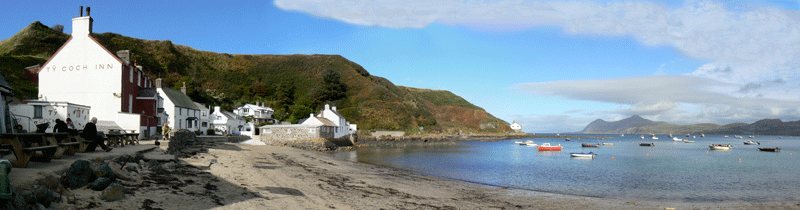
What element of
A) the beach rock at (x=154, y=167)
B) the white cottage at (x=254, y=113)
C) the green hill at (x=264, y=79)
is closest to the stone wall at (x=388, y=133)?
the green hill at (x=264, y=79)

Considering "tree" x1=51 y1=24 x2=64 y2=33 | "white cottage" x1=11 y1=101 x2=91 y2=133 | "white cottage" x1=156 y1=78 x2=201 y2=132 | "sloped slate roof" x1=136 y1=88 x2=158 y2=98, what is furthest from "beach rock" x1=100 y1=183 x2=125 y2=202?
"tree" x1=51 y1=24 x2=64 y2=33

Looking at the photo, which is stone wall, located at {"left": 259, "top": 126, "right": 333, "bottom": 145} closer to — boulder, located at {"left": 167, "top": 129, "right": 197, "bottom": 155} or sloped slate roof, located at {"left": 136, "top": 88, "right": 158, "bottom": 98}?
sloped slate roof, located at {"left": 136, "top": 88, "right": 158, "bottom": 98}

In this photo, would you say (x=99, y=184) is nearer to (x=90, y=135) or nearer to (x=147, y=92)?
(x=90, y=135)

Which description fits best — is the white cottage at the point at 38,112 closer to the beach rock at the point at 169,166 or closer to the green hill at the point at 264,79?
the beach rock at the point at 169,166

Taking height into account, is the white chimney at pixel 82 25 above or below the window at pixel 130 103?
above

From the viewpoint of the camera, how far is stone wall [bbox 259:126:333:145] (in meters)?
57.5

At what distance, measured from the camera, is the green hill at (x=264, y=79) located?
86062mm

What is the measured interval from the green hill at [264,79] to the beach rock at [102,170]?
246 ft

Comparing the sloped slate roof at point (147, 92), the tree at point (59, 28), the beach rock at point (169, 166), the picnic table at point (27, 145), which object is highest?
the tree at point (59, 28)

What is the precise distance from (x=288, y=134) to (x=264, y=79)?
7913cm

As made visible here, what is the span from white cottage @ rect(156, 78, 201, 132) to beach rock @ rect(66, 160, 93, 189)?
4419cm

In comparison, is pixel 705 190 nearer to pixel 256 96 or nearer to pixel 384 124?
pixel 384 124

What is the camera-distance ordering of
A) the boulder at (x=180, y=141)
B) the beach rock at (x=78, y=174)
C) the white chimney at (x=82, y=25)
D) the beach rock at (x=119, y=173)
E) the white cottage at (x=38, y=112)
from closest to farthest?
the beach rock at (x=78, y=174)
the beach rock at (x=119, y=173)
the boulder at (x=180, y=141)
the white cottage at (x=38, y=112)
the white chimney at (x=82, y=25)

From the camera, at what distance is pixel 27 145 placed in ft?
32.0
